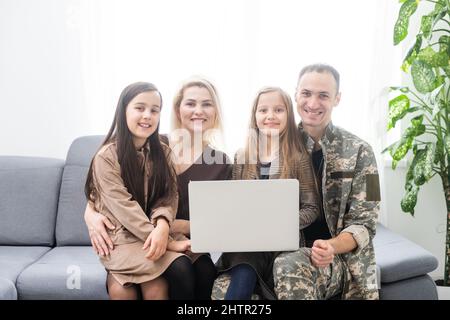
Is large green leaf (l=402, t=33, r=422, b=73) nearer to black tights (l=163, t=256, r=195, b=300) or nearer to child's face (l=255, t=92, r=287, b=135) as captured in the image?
child's face (l=255, t=92, r=287, b=135)

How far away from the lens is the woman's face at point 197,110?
1487 millimetres

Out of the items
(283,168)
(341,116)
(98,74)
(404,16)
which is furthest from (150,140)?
(404,16)

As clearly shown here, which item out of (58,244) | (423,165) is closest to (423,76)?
(423,165)

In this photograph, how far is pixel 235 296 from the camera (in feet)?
4.45

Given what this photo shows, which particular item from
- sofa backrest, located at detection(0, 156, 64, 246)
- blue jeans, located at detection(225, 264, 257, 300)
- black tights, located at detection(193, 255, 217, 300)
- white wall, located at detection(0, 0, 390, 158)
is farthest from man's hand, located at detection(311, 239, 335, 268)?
sofa backrest, located at detection(0, 156, 64, 246)

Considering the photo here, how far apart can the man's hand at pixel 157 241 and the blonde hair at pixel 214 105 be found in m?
0.28

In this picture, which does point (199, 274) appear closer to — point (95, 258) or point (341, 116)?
point (95, 258)

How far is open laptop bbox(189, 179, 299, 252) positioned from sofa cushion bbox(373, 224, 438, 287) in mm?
467

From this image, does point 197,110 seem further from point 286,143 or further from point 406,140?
point 406,140

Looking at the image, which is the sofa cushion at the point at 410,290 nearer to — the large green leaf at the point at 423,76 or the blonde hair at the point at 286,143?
the blonde hair at the point at 286,143

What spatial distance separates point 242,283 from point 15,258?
896mm

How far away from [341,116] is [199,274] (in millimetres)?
804

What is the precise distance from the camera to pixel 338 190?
147 cm

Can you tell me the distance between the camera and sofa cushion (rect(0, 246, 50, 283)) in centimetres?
168
